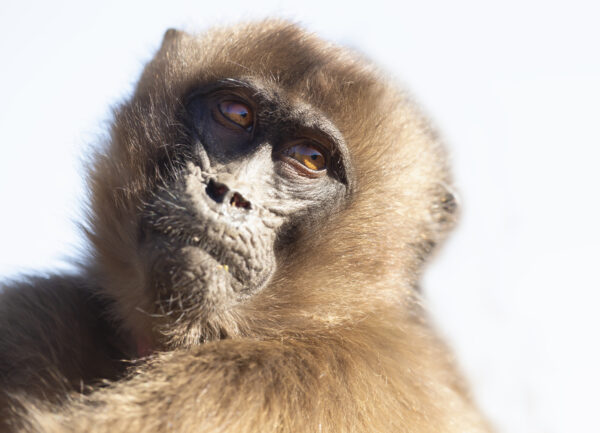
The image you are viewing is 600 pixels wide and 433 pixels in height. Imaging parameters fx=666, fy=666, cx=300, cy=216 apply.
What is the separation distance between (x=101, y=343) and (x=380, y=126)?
81.0 inches

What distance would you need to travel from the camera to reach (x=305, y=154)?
379 cm

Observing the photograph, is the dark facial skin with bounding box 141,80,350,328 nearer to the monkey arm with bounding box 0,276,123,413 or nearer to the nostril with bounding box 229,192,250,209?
the nostril with bounding box 229,192,250,209

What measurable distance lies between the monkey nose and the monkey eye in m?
0.56

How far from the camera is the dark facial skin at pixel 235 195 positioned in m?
3.15

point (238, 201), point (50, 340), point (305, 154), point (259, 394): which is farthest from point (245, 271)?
point (50, 340)

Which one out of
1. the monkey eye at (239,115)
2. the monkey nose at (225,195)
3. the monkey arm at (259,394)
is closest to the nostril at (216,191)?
the monkey nose at (225,195)

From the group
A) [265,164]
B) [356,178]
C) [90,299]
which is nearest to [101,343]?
[90,299]

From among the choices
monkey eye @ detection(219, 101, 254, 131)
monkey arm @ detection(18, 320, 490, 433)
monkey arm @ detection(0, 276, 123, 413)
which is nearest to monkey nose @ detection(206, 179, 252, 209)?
monkey eye @ detection(219, 101, 254, 131)

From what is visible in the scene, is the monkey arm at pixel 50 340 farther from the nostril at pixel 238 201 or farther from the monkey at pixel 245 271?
the nostril at pixel 238 201

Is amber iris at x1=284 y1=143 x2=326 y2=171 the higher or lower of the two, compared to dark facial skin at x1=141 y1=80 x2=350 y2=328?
higher

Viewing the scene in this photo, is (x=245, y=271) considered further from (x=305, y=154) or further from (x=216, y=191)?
(x=305, y=154)

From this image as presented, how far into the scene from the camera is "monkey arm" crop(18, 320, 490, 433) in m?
2.84

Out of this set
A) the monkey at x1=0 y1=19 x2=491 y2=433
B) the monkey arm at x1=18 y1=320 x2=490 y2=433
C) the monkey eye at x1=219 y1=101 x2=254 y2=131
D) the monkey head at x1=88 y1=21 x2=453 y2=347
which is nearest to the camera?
the monkey arm at x1=18 y1=320 x2=490 y2=433

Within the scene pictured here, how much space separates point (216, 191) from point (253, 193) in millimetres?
206
